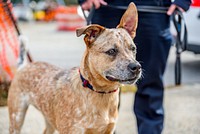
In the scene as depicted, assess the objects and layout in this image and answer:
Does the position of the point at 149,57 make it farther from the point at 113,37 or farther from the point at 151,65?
the point at 113,37

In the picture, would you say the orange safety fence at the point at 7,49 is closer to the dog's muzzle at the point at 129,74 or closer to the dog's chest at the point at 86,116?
the dog's chest at the point at 86,116

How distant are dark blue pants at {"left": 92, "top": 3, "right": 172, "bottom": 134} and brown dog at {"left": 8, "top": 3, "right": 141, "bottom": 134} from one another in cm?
39

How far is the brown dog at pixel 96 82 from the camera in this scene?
3683 mm

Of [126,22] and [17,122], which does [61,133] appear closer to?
[17,122]

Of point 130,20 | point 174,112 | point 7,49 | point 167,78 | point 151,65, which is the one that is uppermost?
point 130,20

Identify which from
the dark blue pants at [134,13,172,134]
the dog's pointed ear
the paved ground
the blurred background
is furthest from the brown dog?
the paved ground

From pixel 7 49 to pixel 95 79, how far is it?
4.14 m

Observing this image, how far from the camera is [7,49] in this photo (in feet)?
25.1

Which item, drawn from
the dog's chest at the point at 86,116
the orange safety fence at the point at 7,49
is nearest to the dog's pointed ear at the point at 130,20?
the dog's chest at the point at 86,116

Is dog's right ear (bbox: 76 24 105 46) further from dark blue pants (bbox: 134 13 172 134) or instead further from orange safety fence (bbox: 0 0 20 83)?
orange safety fence (bbox: 0 0 20 83)

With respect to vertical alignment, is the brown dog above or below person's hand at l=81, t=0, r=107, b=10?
below

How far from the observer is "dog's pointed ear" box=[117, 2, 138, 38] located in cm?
401

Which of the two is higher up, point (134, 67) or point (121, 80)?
point (134, 67)

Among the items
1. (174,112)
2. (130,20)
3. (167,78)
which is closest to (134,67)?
(130,20)
